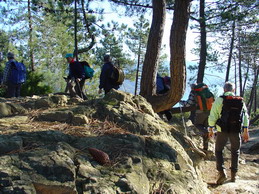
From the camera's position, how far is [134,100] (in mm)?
5328

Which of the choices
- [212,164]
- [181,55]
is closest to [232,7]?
[181,55]

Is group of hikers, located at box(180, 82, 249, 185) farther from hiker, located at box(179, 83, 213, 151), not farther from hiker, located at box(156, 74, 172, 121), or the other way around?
hiker, located at box(156, 74, 172, 121)

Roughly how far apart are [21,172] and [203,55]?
14487 millimetres

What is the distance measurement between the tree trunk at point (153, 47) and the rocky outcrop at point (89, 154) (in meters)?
2.12

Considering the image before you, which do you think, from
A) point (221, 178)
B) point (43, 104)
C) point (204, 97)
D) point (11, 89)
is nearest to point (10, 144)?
point (43, 104)

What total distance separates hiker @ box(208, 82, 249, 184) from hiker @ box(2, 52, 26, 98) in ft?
17.3

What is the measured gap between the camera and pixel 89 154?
3.33 meters

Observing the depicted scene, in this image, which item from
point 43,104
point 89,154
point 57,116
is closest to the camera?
point 89,154

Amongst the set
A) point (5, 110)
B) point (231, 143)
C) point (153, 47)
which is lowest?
point (231, 143)

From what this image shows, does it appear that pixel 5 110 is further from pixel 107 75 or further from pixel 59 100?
pixel 107 75

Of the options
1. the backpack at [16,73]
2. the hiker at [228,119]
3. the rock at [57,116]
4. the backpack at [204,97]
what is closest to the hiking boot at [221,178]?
the hiker at [228,119]

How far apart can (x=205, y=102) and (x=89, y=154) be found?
442 cm

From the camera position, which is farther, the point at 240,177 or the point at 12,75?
the point at 12,75

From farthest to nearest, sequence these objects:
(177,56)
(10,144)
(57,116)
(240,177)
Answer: (177,56) → (240,177) → (57,116) → (10,144)
